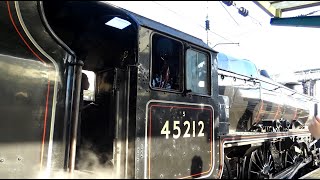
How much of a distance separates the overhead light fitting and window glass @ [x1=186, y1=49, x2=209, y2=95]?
31.6 inches

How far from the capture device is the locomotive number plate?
3180 millimetres

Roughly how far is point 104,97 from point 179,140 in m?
0.98

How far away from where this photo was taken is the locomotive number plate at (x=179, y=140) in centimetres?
318

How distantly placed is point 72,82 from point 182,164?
151 centimetres

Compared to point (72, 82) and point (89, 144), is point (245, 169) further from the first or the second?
point (72, 82)

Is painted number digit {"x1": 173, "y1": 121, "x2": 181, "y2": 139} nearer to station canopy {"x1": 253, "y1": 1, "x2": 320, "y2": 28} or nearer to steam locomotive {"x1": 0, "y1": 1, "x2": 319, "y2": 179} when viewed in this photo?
steam locomotive {"x1": 0, "y1": 1, "x2": 319, "y2": 179}

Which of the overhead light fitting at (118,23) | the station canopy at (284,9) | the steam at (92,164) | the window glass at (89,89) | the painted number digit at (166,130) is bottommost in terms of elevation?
the steam at (92,164)

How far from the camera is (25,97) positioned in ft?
9.14

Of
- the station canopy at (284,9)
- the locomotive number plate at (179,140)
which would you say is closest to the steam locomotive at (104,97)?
the locomotive number plate at (179,140)

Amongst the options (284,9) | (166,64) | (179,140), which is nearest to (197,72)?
(166,64)

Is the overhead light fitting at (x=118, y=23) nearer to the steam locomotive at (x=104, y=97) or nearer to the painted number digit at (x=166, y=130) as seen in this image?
the steam locomotive at (x=104, y=97)

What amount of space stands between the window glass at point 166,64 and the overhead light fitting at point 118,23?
0.39 meters

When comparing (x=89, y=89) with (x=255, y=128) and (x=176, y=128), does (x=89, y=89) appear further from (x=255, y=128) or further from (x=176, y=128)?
(x=255, y=128)

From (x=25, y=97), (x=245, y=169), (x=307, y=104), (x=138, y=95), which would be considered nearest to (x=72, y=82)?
(x=25, y=97)
